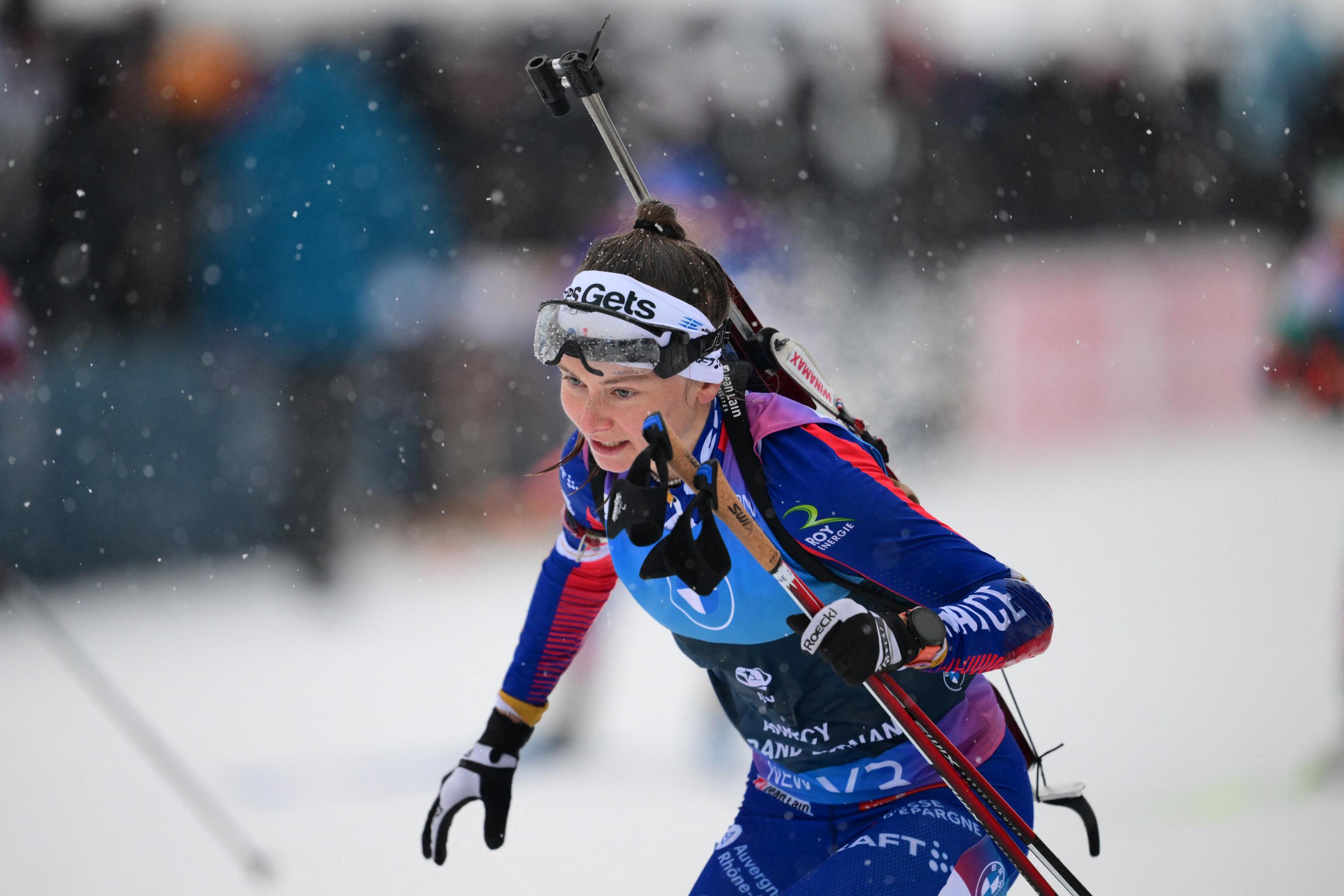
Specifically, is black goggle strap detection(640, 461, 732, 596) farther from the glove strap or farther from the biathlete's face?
the glove strap

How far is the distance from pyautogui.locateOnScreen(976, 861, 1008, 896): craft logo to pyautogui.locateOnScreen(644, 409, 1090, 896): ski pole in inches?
2.0

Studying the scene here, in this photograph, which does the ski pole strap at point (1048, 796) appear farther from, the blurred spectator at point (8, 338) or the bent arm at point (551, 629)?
the blurred spectator at point (8, 338)

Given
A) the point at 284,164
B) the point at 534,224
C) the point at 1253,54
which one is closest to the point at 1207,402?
the point at 1253,54

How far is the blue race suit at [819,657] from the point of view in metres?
1.82

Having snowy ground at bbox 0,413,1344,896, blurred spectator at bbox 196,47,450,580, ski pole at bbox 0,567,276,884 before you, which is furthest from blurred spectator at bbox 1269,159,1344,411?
ski pole at bbox 0,567,276,884

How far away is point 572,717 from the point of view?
4625mm

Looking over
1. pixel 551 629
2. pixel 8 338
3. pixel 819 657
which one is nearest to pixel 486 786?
pixel 551 629

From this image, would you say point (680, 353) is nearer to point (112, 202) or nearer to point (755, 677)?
point (755, 677)

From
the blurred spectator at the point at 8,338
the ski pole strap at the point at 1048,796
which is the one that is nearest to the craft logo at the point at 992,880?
the ski pole strap at the point at 1048,796

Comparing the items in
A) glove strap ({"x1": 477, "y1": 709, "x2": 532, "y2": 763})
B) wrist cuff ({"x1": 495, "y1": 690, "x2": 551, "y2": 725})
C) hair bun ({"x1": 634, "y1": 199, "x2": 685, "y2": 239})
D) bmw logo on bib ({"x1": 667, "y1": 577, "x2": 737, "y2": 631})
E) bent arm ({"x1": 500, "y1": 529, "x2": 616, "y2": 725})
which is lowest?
glove strap ({"x1": 477, "y1": 709, "x2": 532, "y2": 763})

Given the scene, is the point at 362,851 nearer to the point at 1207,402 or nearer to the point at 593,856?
the point at 593,856

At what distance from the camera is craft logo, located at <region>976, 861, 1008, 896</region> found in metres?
1.97

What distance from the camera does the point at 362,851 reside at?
3904 millimetres

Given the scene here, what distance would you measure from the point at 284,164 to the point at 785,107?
2809 millimetres
